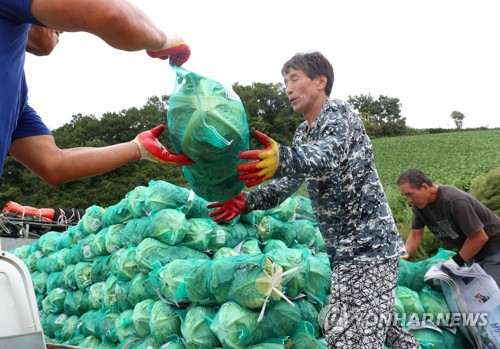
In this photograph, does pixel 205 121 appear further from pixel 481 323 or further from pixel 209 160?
pixel 481 323

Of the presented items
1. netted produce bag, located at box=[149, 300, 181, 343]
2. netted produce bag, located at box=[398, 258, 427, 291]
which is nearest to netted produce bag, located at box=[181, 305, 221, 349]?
netted produce bag, located at box=[149, 300, 181, 343]

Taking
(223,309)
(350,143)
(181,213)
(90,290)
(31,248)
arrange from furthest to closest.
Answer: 1. (31,248)
2. (90,290)
3. (181,213)
4. (223,309)
5. (350,143)

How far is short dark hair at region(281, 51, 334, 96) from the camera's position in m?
2.49

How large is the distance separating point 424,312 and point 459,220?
2.31 feet

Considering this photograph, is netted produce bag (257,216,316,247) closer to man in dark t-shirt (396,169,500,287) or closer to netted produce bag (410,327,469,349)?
man in dark t-shirt (396,169,500,287)

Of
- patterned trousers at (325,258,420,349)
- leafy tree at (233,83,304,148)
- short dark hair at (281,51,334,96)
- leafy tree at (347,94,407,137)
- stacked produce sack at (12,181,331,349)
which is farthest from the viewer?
leafy tree at (347,94,407,137)

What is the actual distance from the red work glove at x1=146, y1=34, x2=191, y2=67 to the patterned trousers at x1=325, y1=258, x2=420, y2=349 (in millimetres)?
1163

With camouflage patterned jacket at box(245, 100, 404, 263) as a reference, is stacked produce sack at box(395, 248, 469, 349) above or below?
below

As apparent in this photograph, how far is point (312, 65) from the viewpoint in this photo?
2.49 m

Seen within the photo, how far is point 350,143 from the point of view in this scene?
2348 mm

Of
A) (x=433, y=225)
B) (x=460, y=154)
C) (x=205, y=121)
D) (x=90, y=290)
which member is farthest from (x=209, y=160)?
(x=460, y=154)

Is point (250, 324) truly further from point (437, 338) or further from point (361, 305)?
point (437, 338)

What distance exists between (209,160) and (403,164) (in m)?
19.1

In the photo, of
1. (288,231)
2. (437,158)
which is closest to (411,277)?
(288,231)
